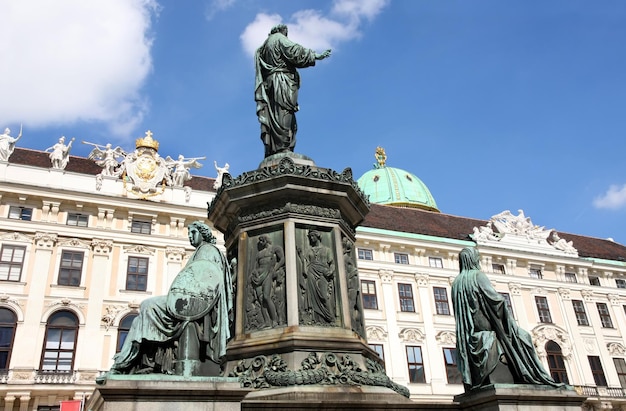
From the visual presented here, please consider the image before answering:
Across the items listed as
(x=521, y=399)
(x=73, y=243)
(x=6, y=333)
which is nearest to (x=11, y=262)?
(x=73, y=243)

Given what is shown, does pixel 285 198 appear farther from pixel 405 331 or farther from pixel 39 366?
pixel 405 331

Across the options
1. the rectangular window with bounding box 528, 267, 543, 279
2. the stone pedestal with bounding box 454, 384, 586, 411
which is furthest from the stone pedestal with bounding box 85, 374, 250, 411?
the rectangular window with bounding box 528, 267, 543, 279

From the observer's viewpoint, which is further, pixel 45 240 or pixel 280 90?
pixel 45 240

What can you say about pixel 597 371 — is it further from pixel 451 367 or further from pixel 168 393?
pixel 168 393

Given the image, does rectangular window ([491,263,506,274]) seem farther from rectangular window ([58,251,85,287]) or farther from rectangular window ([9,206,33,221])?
rectangular window ([9,206,33,221])

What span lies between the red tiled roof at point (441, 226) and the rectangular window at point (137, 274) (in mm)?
12994

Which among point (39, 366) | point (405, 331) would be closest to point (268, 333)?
point (39, 366)

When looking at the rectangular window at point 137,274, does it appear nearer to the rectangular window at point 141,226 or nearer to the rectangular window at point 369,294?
the rectangular window at point 141,226

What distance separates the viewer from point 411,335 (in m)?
31.5

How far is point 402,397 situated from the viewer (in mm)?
6734

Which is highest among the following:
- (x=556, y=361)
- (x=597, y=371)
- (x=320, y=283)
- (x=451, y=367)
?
(x=556, y=361)

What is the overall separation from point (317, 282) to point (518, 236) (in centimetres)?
3257

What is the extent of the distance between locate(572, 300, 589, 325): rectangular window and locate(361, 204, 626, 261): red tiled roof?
428 centimetres

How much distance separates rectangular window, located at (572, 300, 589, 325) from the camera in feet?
117
